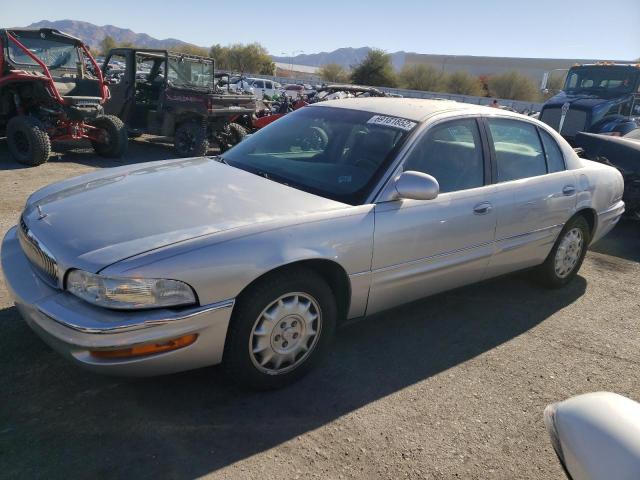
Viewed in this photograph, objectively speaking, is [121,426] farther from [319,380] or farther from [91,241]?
[319,380]

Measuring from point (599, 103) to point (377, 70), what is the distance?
40137 millimetres

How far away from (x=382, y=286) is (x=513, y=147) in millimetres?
1741

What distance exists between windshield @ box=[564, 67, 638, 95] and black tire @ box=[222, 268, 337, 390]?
12531mm

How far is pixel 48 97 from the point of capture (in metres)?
8.66

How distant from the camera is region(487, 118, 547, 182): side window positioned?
12.7 feet

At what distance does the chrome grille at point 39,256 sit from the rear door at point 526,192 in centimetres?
284

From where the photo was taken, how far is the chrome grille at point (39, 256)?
2553mm

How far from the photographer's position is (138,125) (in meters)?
11.4

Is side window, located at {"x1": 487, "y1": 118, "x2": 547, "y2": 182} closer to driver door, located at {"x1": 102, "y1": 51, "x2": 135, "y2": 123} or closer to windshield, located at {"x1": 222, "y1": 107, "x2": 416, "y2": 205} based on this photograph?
windshield, located at {"x1": 222, "y1": 107, "x2": 416, "y2": 205}

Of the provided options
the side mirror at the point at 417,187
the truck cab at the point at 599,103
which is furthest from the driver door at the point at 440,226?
the truck cab at the point at 599,103

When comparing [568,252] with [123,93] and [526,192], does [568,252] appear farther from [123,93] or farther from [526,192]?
[123,93]

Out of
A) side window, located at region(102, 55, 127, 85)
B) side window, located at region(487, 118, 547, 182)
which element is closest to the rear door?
side window, located at region(487, 118, 547, 182)

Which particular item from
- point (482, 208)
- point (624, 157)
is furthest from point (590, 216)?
point (624, 157)

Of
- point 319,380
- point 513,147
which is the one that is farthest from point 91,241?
point 513,147
